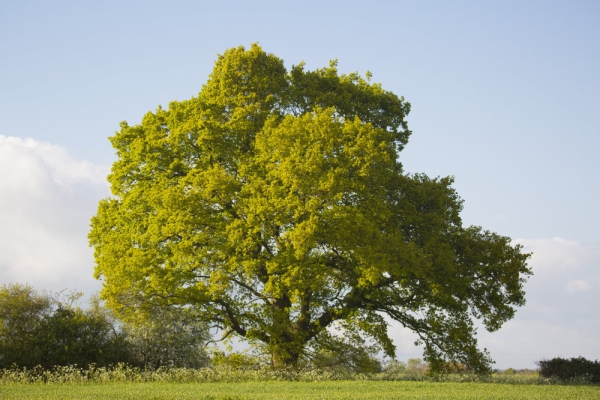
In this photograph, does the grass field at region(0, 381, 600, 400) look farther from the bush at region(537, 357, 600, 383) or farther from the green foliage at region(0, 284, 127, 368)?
the bush at region(537, 357, 600, 383)

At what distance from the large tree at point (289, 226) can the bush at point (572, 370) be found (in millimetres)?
4539

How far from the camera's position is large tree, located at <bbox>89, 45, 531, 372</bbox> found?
2755 cm

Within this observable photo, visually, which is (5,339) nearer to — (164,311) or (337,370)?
(164,311)

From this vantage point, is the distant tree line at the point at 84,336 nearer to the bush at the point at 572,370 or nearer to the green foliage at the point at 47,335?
the green foliage at the point at 47,335

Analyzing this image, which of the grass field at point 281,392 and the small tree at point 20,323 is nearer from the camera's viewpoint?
the grass field at point 281,392

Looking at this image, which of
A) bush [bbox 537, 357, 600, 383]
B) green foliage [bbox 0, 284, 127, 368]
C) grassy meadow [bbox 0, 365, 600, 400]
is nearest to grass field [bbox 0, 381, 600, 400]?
grassy meadow [bbox 0, 365, 600, 400]

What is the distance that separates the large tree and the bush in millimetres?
4539

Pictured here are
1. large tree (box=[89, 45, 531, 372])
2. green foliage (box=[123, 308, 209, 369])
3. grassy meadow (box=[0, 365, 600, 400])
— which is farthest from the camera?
green foliage (box=[123, 308, 209, 369])

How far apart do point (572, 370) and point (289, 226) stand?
16.0 m

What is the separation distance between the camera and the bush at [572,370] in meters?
31.0

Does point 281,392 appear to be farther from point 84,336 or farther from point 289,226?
point 84,336

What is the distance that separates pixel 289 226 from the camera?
2812 centimetres

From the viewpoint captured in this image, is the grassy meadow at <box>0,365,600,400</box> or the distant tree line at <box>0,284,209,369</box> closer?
the grassy meadow at <box>0,365,600,400</box>

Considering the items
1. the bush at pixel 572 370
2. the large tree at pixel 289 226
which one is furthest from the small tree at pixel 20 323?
the bush at pixel 572 370
